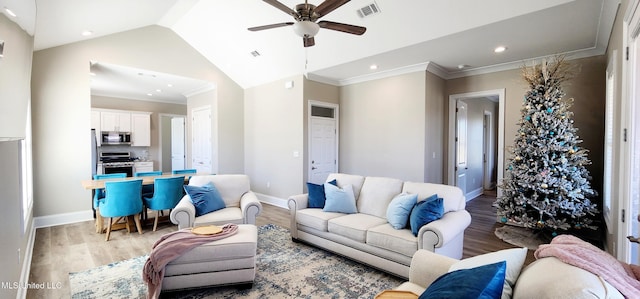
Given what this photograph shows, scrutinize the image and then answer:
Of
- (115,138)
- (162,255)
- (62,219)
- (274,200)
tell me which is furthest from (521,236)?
(115,138)

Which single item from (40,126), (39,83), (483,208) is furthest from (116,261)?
(483,208)

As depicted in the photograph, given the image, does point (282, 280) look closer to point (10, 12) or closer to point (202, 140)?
point (10, 12)

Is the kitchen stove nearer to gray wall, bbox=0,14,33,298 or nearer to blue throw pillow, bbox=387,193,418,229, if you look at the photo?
gray wall, bbox=0,14,33,298

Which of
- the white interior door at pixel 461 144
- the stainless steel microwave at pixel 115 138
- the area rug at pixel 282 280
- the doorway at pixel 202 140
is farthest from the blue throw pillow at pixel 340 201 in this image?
the stainless steel microwave at pixel 115 138

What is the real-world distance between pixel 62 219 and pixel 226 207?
3.05 m

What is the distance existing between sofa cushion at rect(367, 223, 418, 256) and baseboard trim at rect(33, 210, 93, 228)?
4.93 m

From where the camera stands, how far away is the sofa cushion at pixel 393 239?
2596mm

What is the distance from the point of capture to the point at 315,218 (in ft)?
11.2

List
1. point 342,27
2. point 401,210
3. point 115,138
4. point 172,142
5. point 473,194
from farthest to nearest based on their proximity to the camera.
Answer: point 172,142 → point 115,138 → point 473,194 → point 401,210 → point 342,27

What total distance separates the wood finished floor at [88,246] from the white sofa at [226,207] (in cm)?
77

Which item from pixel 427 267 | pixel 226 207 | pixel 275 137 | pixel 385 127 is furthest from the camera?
pixel 275 137

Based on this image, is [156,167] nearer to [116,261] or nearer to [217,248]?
[116,261]

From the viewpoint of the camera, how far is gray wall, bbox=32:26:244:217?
14.3 feet

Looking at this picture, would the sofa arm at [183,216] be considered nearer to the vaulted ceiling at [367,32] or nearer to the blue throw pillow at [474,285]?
A: the vaulted ceiling at [367,32]
